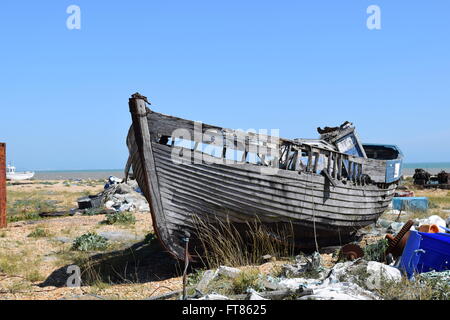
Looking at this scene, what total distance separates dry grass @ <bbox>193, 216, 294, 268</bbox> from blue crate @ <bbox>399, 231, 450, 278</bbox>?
264 cm

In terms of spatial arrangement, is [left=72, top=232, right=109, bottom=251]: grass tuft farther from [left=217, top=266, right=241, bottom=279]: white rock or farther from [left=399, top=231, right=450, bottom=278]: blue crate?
[left=399, top=231, right=450, bottom=278]: blue crate

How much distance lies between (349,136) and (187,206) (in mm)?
5619

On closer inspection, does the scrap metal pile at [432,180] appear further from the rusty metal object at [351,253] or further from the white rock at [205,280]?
the white rock at [205,280]

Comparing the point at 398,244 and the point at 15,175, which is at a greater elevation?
the point at 398,244

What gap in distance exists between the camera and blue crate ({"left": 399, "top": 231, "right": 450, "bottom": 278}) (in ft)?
20.6

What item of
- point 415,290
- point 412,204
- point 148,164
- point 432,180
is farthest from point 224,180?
point 432,180

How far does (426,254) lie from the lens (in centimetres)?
645

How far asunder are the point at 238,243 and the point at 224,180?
1.43m

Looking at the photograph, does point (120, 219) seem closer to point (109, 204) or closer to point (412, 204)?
point (109, 204)

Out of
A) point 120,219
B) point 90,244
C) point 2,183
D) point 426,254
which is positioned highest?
point 2,183

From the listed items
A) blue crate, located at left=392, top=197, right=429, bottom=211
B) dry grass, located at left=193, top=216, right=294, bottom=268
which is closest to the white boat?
blue crate, located at left=392, top=197, right=429, bottom=211

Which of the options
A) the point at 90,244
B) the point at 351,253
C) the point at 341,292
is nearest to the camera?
the point at 341,292
